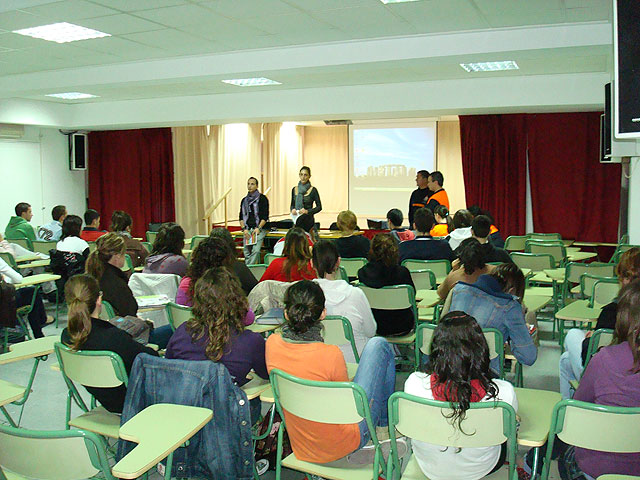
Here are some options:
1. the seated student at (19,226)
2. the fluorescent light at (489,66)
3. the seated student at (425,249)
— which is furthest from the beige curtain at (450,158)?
the seated student at (19,226)

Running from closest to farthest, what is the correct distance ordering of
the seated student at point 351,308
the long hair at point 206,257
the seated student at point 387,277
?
the seated student at point 351,308
the long hair at point 206,257
the seated student at point 387,277

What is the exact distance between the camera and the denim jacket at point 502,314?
3346 millimetres

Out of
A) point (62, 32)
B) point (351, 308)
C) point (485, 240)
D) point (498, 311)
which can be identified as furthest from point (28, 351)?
point (485, 240)

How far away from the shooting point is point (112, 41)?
230 inches

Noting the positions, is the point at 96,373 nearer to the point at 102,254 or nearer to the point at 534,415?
the point at 102,254

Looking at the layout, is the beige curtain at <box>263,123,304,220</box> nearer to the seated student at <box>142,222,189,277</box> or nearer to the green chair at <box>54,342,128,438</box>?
the seated student at <box>142,222,189,277</box>

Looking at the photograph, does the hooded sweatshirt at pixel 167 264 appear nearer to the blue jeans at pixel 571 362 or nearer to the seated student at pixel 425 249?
the seated student at pixel 425 249

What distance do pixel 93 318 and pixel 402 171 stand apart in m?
11.7

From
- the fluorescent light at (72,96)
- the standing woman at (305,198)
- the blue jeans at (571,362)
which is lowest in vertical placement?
the blue jeans at (571,362)

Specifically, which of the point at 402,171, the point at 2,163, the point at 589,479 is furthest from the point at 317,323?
the point at 402,171

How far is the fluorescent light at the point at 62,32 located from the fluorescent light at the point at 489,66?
4087mm

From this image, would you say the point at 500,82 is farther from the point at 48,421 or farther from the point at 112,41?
the point at 48,421

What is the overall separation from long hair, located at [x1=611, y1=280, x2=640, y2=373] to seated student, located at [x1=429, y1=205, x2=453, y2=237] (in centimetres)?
416

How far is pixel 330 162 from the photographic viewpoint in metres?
15.9
